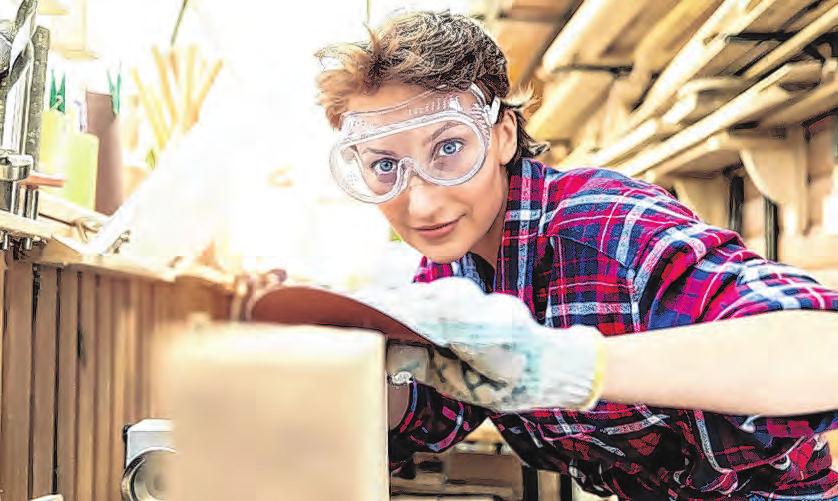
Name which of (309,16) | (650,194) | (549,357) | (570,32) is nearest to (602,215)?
(650,194)

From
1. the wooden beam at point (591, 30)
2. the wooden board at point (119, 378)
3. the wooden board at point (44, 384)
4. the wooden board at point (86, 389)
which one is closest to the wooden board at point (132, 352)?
the wooden board at point (119, 378)

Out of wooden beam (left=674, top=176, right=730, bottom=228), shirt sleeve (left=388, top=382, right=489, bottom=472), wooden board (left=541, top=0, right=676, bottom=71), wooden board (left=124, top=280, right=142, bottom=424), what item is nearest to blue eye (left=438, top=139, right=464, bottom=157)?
shirt sleeve (left=388, top=382, right=489, bottom=472)

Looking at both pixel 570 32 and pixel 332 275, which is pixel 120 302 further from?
pixel 570 32

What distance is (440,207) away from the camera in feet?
4.33

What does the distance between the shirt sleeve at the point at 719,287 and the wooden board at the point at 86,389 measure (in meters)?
0.92

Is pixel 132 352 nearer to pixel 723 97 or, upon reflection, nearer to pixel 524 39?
pixel 723 97

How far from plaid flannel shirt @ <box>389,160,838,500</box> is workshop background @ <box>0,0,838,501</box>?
12.3 inches

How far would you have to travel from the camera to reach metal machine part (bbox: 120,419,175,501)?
1.09 m

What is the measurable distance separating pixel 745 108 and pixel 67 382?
1.60 m

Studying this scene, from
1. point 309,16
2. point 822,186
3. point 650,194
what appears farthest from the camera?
point 309,16

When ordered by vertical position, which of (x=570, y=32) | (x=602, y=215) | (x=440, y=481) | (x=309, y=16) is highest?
(x=309, y=16)

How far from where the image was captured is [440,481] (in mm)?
2424

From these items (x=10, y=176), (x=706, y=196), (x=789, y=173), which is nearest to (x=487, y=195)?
(x=10, y=176)

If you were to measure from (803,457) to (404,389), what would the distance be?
2.06 ft
